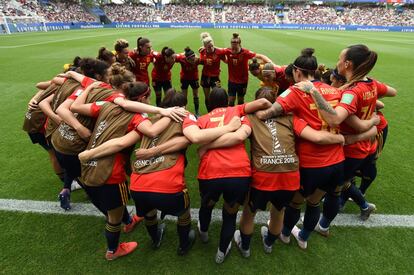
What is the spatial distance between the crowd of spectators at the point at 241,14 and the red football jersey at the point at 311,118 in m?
61.3

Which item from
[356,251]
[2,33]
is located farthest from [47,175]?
[2,33]

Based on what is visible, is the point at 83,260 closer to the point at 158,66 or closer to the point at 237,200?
the point at 237,200

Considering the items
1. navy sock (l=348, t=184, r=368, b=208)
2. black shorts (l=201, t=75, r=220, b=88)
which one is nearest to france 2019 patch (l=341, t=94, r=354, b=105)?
navy sock (l=348, t=184, r=368, b=208)

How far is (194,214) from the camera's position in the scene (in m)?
4.09

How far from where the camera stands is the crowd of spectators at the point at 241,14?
188 ft

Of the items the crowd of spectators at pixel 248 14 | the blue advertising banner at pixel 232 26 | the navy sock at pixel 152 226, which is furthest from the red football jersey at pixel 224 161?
the crowd of spectators at pixel 248 14

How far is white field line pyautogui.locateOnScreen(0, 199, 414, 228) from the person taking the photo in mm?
3852

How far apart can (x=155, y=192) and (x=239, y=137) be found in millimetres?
1008

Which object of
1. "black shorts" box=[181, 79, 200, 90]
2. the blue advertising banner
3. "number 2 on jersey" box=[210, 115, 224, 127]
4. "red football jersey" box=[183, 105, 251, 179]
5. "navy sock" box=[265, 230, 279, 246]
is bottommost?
the blue advertising banner

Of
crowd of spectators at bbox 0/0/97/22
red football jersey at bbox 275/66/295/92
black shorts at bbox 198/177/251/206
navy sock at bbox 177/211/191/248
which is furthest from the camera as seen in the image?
crowd of spectators at bbox 0/0/97/22

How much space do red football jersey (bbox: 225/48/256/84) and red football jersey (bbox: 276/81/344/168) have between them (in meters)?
4.70

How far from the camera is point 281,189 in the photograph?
8.82 feet

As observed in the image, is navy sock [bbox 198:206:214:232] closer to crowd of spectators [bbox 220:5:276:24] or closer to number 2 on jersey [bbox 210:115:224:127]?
number 2 on jersey [bbox 210:115:224:127]

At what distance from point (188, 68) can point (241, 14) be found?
216ft
